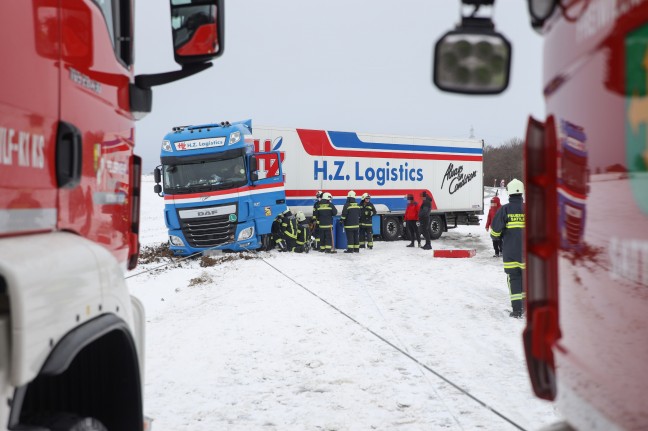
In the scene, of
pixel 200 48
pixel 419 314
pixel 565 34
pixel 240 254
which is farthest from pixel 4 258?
pixel 240 254

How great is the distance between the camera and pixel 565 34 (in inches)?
67.7

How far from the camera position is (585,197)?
1.61 meters

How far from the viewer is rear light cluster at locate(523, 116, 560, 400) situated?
5.90 feet

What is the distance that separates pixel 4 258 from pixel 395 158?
2033 cm

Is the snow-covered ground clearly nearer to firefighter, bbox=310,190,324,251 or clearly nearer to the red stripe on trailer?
the red stripe on trailer

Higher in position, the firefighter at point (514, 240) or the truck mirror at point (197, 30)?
the truck mirror at point (197, 30)

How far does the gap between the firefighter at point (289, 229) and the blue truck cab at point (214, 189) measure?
56 centimetres

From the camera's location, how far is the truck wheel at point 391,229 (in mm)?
21281

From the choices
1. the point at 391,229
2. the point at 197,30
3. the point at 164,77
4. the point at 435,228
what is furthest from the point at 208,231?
the point at 197,30

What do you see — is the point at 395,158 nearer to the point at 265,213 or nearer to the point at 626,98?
the point at 265,213

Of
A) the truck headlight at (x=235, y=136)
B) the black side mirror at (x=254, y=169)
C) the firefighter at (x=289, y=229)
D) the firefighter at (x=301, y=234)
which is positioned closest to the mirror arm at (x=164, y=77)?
the black side mirror at (x=254, y=169)

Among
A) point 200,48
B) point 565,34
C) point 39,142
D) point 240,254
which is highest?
point 200,48

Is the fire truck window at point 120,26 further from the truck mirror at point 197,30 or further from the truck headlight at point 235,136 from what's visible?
the truck headlight at point 235,136

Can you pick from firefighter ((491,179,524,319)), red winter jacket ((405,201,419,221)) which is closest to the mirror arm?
firefighter ((491,179,524,319))
